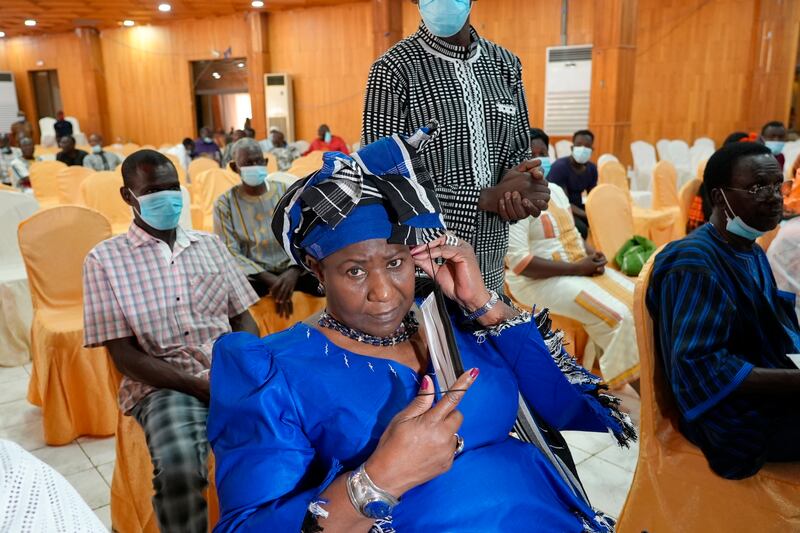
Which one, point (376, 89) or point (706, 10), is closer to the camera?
point (376, 89)

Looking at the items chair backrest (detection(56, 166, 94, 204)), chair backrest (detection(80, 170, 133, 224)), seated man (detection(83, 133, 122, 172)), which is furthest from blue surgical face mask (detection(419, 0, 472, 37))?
seated man (detection(83, 133, 122, 172))

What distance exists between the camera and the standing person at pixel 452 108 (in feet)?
5.88

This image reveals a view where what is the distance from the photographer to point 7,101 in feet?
61.6

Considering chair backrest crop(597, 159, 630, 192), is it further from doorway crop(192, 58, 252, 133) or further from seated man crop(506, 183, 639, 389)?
doorway crop(192, 58, 252, 133)

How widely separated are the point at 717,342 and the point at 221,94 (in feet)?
54.4

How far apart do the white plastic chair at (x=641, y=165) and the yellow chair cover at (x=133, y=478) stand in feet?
29.1

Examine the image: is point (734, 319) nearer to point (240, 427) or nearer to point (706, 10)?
point (240, 427)

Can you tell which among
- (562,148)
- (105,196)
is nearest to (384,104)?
(105,196)

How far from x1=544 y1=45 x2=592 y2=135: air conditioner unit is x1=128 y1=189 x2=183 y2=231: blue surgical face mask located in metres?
9.56

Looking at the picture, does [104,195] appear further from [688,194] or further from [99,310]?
[688,194]

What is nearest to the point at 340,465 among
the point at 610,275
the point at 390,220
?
the point at 390,220

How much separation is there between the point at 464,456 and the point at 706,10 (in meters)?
11.8

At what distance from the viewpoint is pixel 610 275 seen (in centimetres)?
358

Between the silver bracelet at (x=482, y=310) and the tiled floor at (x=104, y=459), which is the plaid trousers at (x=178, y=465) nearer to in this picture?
the tiled floor at (x=104, y=459)
